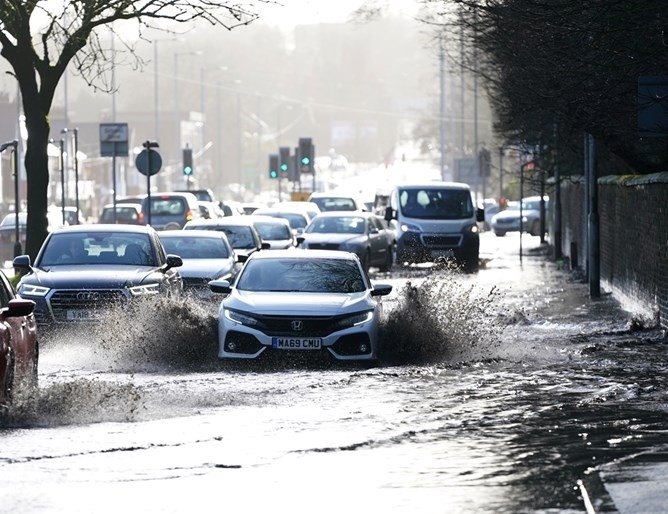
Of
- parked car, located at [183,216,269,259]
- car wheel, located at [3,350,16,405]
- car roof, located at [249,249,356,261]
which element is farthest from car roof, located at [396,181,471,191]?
car wheel, located at [3,350,16,405]

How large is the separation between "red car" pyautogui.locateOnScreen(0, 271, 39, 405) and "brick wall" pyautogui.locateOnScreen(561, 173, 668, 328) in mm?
10032

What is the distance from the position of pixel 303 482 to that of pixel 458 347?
10144 millimetres

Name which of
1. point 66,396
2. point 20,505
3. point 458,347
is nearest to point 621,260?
point 458,347

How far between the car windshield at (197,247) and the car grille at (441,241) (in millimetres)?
16581

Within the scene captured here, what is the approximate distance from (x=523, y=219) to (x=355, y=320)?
5574 centimetres

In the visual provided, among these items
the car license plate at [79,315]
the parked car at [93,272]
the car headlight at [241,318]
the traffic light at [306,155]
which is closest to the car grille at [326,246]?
the parked car at [93,272]

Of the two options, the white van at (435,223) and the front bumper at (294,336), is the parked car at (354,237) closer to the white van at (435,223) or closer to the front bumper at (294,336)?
the white van at (435,223)

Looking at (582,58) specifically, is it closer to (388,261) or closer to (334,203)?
(388,261)

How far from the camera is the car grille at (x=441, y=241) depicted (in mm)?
45406

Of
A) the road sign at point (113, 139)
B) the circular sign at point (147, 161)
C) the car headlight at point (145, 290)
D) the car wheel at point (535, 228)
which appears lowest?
the car wheel at point (535, 228)

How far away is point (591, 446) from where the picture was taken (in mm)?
11938

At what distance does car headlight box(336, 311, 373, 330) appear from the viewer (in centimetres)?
1848

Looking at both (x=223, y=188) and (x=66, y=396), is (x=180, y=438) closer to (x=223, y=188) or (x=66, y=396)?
(x=66, y=396)

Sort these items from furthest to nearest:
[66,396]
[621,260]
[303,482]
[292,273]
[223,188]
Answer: [223,188]
[621,260]
[292,273]
[66,396]
[303,482]
